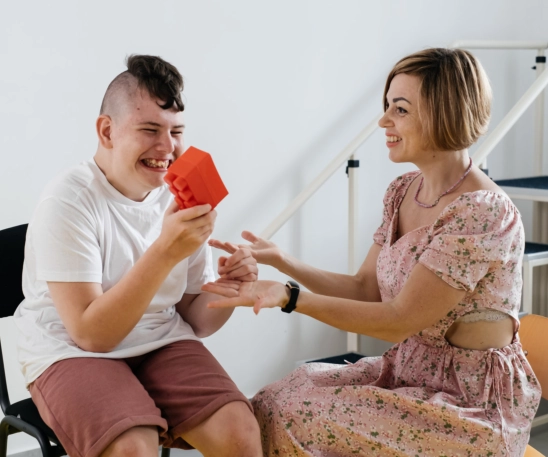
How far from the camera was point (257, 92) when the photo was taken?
301 centimetres

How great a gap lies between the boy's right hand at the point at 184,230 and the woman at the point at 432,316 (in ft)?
0.55

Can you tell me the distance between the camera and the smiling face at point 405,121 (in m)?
1.68

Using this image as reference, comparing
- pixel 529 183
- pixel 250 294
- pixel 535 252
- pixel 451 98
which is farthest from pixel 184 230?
pixel 529 183

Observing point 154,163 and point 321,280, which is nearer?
point 154,163

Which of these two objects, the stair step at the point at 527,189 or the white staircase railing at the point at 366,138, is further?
the stair step at the point at 527,189

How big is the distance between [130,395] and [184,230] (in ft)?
1.05

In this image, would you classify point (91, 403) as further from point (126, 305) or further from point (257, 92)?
point (257, 92)

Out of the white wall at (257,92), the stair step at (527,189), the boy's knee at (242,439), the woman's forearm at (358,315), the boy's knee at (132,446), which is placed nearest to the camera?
the boy's knee at (132,446)

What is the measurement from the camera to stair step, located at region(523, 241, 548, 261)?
275cm

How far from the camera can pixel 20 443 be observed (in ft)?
8.54

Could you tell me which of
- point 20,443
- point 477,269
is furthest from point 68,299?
point 20,443

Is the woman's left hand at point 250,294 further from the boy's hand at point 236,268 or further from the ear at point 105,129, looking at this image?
the ear at point 105,129

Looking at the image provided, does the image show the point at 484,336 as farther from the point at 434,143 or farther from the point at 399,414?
the point at 434,143

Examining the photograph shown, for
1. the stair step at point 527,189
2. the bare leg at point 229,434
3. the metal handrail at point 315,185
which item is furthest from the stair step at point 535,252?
the bare leg at point 229,434
